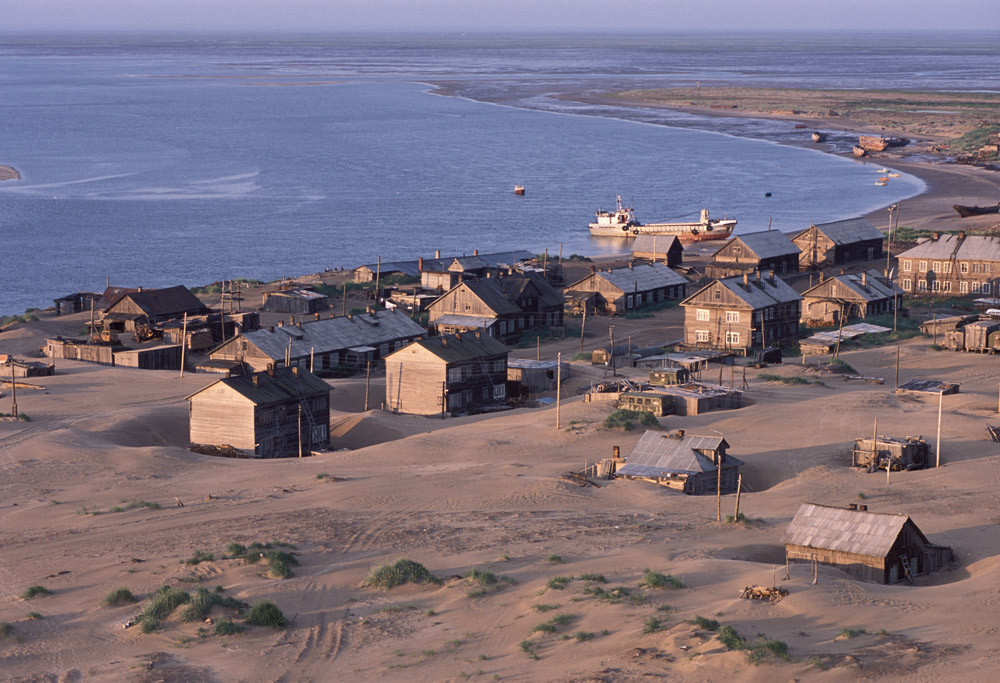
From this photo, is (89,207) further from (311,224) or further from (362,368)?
(362,368)

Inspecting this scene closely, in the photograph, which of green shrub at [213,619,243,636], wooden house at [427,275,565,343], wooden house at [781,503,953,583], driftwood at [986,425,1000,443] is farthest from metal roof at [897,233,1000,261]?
green shrub at [213,619,243,636]

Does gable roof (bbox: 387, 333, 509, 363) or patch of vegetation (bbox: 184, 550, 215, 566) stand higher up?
gable roof (bbox: 387, 333, 509, 363)

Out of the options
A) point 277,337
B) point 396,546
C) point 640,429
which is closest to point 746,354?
point 640,429

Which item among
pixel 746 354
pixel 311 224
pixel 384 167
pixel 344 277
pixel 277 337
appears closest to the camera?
pixel 277 337

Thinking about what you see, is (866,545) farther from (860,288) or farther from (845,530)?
(860,288)

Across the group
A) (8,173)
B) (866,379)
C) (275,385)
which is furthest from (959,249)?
(8,173)

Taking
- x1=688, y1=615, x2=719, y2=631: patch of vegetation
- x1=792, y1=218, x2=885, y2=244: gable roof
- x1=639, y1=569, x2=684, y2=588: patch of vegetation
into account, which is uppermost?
x1=792, y1=218, x2=885, y2=244: gable roof

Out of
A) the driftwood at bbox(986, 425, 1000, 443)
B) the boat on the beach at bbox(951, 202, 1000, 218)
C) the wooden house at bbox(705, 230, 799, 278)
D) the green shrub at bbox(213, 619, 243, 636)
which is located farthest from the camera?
the boat on the beach at bbox(951, 202, 1000, 218)

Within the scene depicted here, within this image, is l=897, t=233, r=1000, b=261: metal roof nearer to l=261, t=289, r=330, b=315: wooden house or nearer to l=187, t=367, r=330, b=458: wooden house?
l=261, t=289, r=330, b=315: wooden house
